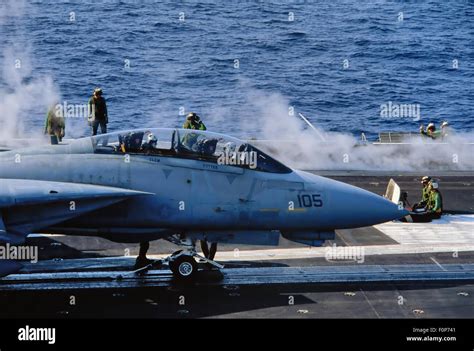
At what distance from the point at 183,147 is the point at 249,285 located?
133 inches

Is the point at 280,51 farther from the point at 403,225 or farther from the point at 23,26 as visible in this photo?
the point at 403,225

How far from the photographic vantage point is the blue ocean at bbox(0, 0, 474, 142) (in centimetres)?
6444

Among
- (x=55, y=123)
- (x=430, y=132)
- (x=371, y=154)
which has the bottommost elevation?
(x=371, y=154)

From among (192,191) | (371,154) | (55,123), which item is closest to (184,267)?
(192,191)

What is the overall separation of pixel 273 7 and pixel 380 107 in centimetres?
3046

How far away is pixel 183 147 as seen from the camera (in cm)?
2125

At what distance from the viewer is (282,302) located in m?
20.6

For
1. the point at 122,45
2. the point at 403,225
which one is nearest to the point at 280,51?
the point at 122,45

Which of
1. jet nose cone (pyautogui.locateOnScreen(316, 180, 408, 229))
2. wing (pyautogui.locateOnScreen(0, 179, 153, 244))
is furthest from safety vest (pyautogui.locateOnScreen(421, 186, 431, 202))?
wing (pyautogui.locateOnScreen(0, 179, 153, 244))

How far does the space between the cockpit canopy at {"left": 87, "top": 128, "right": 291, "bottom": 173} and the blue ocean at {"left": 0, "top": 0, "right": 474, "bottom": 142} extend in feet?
117

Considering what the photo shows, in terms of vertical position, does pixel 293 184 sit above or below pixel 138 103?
below

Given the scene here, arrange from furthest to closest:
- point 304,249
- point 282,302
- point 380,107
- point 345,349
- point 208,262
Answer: point 380,107, point 304,249, point 208,262, point 282,302, point 345,349

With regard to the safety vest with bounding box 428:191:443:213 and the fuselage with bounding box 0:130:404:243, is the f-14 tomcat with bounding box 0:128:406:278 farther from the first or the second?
the safety vest with bounding box 428:191:443:213

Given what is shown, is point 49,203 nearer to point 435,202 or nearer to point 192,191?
point 192,191
